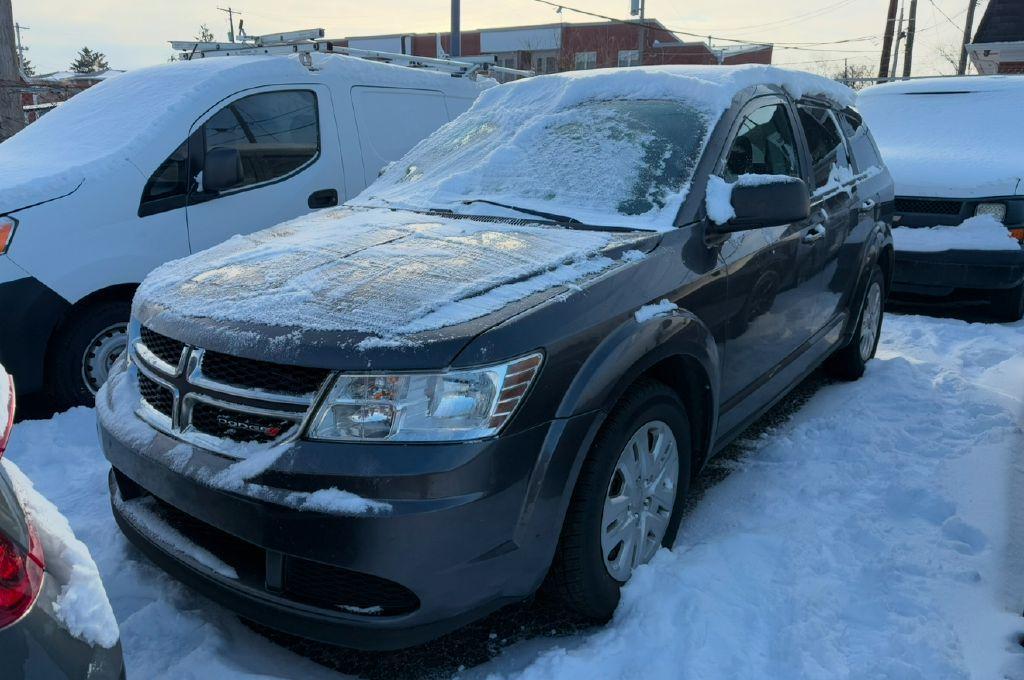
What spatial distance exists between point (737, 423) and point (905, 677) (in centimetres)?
123

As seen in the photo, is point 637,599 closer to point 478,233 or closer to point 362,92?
point 478,233

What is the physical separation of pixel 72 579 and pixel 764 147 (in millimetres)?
3160

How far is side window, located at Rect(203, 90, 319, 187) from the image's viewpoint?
195 inches

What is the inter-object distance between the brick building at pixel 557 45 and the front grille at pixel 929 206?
33044mm

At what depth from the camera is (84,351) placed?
14.0ft

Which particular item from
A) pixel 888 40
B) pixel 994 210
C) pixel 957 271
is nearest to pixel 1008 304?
pixel 957 271

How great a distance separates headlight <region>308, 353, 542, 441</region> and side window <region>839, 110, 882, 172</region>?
373 cm

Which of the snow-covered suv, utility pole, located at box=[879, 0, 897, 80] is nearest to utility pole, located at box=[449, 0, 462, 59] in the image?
the snow-covered suv

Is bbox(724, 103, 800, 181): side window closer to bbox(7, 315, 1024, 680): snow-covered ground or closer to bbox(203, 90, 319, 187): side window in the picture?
bbox(7, 315, 1024, 680): snow-covered ground

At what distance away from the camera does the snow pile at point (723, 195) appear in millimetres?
2895

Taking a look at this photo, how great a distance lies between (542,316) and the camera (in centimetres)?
218

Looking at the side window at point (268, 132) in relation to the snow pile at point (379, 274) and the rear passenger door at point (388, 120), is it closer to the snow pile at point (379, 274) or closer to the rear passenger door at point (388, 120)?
the rear passenger door at point (388, 120)

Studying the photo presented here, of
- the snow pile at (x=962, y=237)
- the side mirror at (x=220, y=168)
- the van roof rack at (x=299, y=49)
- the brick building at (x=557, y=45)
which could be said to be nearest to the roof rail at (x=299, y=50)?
the van roof rack at (x=299, y=49)

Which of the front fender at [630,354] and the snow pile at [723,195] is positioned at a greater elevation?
the snow pile at [723,195]
